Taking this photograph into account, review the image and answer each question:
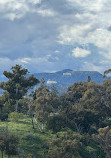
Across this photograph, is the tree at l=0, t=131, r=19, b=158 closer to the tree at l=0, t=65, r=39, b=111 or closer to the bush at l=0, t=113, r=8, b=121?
the bush at l=0, t=113, r=8, b=121

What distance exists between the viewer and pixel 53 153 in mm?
41844

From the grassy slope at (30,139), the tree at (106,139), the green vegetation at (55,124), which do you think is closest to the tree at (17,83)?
the green vegetation at (55,124)

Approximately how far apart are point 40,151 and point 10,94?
32.6 meters

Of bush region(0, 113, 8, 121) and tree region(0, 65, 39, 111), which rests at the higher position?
tree region(0, 65, 39, 111)

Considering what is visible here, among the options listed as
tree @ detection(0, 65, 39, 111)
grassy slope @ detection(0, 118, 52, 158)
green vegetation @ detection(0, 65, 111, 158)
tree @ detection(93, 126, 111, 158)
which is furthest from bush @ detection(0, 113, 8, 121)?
tree @ detection(93, 126, 111, 158)

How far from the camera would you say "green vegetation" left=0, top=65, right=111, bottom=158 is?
4351cm

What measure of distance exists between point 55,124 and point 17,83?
87.5ft

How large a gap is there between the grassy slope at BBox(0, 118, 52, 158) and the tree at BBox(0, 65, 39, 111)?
679 inches

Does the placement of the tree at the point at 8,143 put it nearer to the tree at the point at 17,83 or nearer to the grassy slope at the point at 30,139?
the grassy slope at the point at 30,139

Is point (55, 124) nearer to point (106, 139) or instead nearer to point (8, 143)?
point (106, 139)

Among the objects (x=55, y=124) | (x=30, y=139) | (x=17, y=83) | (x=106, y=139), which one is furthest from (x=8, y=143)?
(x=17, y=83)

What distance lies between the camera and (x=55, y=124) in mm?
55625

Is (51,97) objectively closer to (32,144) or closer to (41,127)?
(41,127)

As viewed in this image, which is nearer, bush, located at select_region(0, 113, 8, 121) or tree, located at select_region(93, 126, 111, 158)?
tree, located at select_region(93, 126, 111, 158)
